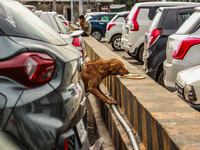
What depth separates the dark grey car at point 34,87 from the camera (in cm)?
252

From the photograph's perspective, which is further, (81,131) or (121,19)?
(121,19)

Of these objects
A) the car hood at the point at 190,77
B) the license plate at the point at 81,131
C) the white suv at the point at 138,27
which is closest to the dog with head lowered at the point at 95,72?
the car hood at the point at 190,77

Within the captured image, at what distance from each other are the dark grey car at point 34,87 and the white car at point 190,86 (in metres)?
2.29

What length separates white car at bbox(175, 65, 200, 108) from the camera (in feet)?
15.9

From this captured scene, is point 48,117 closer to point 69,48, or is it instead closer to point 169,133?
point 69,48

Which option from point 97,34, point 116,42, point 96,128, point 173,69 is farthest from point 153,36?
point 97,34

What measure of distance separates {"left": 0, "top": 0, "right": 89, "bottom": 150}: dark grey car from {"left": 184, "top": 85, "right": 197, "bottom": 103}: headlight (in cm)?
231

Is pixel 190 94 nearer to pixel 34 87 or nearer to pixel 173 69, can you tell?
pixel 173 69

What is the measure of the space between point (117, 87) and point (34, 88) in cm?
359

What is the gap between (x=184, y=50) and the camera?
6262 mm

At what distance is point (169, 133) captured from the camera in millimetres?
3100

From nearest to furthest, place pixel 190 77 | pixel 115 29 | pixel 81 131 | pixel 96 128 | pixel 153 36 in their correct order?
1. pixel 81 131
2. pixel 190 77
3. pixel 96 128
4. pixel 153 36
5. pixel 115 29

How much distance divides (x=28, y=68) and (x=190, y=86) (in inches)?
111

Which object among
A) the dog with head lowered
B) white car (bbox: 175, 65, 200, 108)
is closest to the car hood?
white car (bbox: 175, 65, 200, 108)
